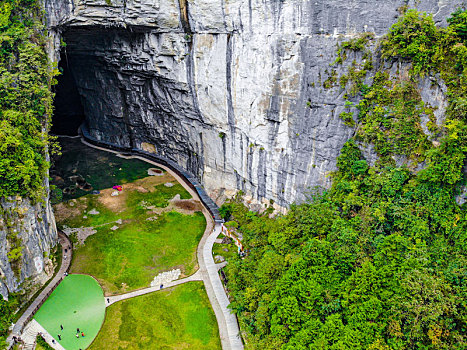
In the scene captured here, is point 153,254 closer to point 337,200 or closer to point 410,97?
point 337,200

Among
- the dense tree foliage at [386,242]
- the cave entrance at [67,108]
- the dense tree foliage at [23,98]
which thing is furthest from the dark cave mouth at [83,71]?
the dense tree foliage at [386,242]

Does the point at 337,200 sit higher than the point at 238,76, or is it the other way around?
the point at 238,76

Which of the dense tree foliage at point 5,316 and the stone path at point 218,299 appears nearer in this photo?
the dense tree foliage at point 5,316

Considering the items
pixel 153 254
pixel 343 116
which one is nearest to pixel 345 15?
pixel 343 116

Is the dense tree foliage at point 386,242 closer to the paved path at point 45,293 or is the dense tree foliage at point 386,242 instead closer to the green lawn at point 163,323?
the green lawn at point 163,323

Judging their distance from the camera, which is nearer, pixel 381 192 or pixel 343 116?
pixel 381 192

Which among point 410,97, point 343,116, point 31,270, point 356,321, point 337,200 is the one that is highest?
point 410,97

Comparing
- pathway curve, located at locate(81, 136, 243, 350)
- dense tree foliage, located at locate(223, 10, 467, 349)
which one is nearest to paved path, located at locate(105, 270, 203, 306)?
pathway curve, located at locate(81, 136, 243, 350)
